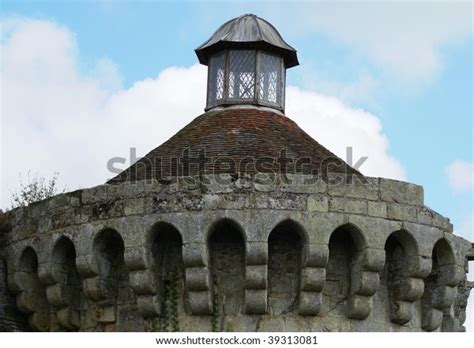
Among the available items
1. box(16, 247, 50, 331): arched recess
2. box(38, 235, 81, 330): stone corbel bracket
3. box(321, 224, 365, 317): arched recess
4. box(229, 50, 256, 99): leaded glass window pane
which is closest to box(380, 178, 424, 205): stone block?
box(321, 224, 365, 317): arched recess

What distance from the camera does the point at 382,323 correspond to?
14.1 m

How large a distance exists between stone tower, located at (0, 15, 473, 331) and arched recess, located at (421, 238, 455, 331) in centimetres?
2

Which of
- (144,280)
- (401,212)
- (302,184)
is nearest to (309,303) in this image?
(302,184)

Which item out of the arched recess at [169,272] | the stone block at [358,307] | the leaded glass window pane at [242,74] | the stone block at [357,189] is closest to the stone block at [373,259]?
the stone block at [358,307]

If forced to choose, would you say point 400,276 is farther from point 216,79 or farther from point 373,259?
point 216,79

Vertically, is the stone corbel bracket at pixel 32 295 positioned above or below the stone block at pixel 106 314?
above

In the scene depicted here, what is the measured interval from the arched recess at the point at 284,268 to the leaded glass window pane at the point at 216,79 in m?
2.77

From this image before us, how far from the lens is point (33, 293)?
587 inches

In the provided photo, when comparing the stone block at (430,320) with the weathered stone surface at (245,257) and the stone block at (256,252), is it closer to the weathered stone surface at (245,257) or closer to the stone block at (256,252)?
the weathered stone surface at (245,257)

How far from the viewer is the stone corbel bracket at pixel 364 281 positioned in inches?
542

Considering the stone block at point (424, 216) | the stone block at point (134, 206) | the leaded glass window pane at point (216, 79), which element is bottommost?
the stone block at point (134, 206)

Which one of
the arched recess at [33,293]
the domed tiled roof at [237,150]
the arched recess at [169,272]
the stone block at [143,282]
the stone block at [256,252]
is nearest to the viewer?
the stone block at [256,252]

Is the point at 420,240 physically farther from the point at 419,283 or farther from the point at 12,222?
the point at 12,222

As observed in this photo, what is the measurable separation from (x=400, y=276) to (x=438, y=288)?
0.64 meters
